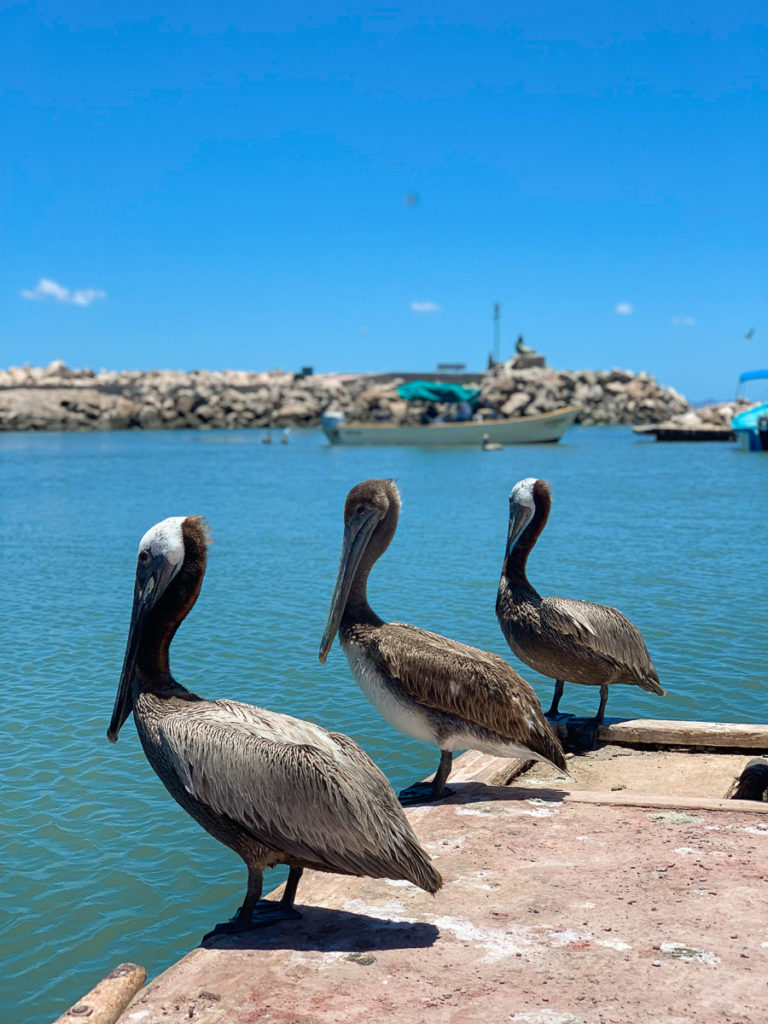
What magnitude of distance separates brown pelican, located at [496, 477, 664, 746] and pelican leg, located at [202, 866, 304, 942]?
2.40 m

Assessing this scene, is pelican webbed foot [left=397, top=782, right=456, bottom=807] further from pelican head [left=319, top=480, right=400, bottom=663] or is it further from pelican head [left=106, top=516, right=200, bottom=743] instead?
pelican head [left=106, top=516, right=200, bottom=743]

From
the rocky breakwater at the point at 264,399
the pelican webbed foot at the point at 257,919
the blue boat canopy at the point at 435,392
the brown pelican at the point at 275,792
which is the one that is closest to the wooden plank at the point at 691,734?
the brown pelican at the point at 275,792

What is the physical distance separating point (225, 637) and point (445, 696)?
6105 millimetres

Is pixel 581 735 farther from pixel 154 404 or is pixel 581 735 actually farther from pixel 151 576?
pixel 154 404

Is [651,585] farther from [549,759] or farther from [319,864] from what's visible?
[319,864]

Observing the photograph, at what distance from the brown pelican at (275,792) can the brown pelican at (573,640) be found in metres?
2.24

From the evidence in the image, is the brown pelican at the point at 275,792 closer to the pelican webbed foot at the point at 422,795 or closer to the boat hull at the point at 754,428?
the pelican webbed foot at the point at 422,795

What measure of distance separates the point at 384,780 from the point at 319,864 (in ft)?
1.19

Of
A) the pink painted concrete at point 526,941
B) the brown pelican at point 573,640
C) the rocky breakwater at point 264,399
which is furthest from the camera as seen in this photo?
the rocky breakwater at point 264,399

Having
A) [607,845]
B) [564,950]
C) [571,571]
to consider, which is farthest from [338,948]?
[571,571]

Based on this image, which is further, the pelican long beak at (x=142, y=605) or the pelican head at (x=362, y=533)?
the pelican head at (x=362, y=533)

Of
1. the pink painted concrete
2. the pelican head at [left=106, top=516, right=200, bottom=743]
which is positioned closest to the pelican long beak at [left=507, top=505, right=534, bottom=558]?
the pink painted concrete

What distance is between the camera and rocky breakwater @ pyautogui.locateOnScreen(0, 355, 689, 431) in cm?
6969

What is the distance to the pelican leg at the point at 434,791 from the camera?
4715mm
